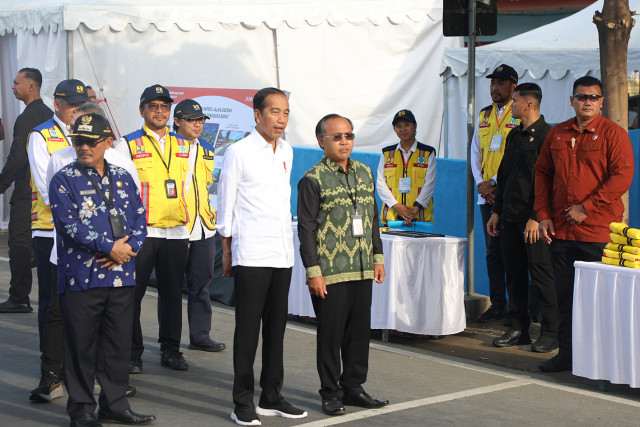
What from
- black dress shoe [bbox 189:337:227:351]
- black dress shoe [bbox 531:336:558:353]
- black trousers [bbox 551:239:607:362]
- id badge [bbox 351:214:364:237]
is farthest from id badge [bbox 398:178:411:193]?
id badge [bbox 351:214:364:237]

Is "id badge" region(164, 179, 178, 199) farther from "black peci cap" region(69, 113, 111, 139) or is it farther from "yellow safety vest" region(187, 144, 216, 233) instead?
"black peci cap" region(69, 113, 111, 139)

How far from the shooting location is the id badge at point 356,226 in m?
5.93

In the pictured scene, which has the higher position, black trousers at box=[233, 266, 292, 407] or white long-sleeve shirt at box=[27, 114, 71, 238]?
white long-sleeve shirt at box=[27, 114, 71, 238]

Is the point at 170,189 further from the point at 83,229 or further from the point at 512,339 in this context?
the point at 512,339

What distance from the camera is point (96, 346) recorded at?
5.66 m

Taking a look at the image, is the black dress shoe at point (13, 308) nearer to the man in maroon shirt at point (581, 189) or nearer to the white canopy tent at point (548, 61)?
the man in maroon shirt at point (581, 189)

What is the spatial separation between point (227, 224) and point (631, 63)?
643 centimetres

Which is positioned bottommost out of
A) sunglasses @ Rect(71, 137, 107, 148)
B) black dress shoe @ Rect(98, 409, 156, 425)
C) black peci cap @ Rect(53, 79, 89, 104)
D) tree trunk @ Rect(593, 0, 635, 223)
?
black dress shoe @ Rect(98, 409, 156, 425)

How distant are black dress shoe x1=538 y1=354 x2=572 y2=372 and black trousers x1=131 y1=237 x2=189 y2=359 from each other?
280cm

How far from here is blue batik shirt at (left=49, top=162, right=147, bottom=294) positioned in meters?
5.36

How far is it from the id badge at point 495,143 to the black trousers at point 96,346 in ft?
13.9

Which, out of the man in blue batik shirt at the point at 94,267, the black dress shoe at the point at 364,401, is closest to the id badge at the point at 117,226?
the man in blue batik shirt at the point at 94,267

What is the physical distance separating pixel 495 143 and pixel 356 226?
3187mm

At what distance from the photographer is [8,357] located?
7.39 m
